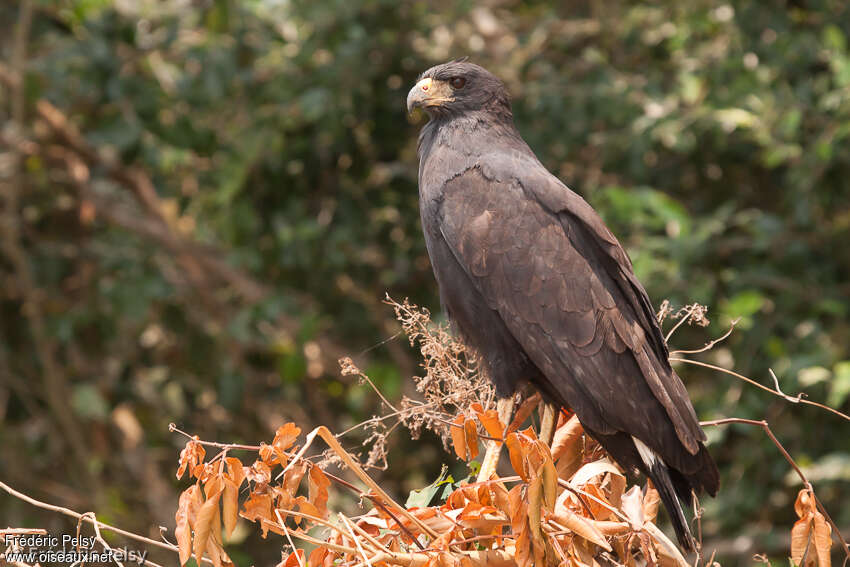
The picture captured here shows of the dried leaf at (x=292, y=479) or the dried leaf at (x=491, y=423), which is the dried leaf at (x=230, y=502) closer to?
the dried leaf at (x=292, y=479)

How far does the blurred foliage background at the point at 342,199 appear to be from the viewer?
427 cm

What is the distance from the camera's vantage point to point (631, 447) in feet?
7.96

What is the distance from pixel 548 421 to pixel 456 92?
101 centimetres

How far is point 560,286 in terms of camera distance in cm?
261

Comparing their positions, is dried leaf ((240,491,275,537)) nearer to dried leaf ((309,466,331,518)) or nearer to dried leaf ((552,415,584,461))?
dried leaf ((309,466,331,518))

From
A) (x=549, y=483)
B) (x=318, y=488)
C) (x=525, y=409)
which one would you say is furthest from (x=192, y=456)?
(x=525, y=409)

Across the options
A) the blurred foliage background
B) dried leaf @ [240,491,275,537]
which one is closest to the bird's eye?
the blurred foliage background

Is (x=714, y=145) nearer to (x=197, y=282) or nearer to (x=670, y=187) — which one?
(x=670, y=187)

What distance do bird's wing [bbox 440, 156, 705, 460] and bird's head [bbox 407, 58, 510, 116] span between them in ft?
1.10

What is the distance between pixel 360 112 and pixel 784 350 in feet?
7.04

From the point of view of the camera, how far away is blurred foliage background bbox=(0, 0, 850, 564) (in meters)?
4.27

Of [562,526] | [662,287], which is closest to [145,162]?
[662,287]

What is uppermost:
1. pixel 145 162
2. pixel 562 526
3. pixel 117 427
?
pixel 562 526

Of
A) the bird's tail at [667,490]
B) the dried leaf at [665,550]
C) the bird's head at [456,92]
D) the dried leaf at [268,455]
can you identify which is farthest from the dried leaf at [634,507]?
the bird's head at [456,92]
